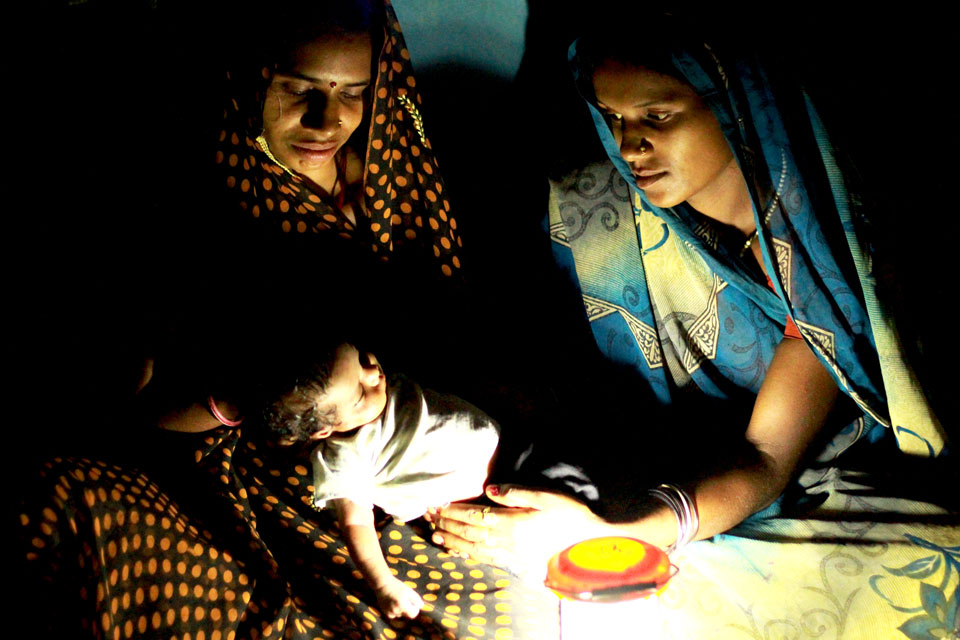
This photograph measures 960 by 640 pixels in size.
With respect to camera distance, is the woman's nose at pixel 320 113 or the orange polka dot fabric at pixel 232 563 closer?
the orange polka dot fabric at pixel 232 563

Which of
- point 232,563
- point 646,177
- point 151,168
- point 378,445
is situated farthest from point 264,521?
point 646,177

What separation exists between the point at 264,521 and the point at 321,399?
30 cm

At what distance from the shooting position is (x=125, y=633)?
97 cm

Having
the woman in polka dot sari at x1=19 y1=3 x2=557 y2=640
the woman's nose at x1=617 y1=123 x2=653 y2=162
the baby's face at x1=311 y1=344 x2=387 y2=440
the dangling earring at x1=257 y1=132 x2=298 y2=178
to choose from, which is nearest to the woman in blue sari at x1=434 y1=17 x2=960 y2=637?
the woman's nose at x1=617 y1=123 x2=653 y2=162

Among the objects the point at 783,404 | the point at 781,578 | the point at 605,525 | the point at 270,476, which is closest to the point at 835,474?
the point at 783,404

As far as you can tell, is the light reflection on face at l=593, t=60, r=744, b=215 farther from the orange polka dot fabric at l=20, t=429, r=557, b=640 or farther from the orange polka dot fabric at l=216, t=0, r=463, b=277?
the orange polka dot fabric at l=20, t=429, r=557, b=640

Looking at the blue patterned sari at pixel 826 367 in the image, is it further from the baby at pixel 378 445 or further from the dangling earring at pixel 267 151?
the dangling earring at pixel 267 151

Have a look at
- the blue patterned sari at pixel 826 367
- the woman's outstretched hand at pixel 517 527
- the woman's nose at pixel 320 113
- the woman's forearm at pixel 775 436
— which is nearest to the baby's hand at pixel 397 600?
the woman's outstretched hand at pixel 517 527

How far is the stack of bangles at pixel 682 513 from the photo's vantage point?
116 cm

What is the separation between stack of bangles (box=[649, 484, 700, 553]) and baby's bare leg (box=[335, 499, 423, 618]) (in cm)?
41

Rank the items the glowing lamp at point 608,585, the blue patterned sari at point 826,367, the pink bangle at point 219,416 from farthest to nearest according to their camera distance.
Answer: the pink bangle at point 219,416 < the blue patterned sari at point 826,367 < the glowing lamp at point 608,585

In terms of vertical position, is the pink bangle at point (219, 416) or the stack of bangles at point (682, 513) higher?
the pink bangle at point (219, 416)

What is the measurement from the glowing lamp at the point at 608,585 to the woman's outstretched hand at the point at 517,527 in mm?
183

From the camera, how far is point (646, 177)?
1.24m
